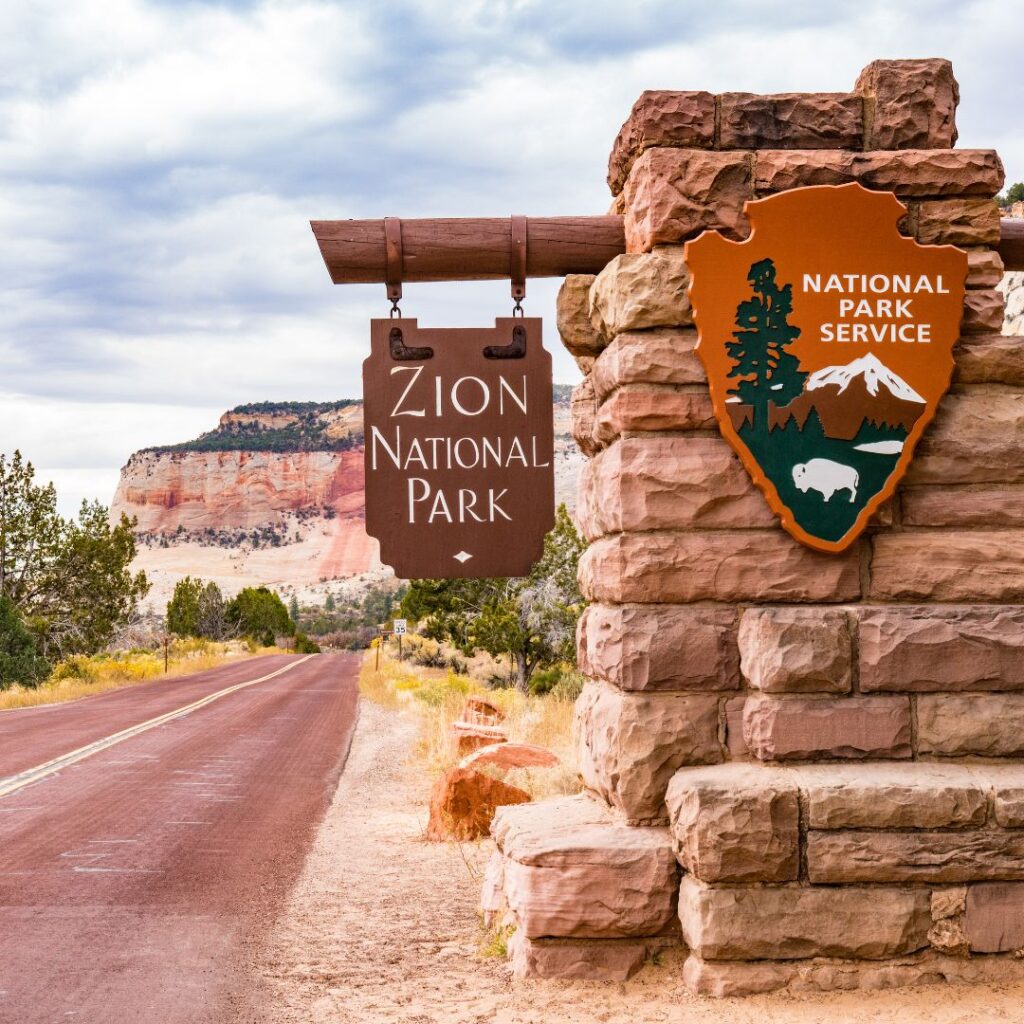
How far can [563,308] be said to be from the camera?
17.2 feet

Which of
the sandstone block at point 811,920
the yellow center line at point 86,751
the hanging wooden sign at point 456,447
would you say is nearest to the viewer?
the sandstone block at point 811,920

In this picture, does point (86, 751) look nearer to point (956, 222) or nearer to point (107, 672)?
point (956, 222)

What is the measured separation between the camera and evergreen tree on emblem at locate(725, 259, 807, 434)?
4633 millimetres

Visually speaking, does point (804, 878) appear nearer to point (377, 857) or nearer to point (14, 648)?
point (377, 857)

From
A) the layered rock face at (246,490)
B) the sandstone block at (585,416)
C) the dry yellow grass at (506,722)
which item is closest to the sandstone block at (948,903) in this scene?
the sandstone block at (585,416)

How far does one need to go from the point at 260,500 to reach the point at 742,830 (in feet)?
565

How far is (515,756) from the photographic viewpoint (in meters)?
9.49

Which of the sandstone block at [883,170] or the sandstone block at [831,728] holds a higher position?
the sandstone block at [883,170]

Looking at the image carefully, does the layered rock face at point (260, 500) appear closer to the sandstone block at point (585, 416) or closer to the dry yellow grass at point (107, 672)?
the dry yellow grass at point (107, 672)

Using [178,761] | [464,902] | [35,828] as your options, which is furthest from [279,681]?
[464,902]

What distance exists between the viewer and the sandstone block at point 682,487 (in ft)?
15.1

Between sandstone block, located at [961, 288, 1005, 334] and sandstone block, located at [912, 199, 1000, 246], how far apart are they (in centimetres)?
22

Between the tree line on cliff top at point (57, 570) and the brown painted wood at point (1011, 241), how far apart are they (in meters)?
29.7

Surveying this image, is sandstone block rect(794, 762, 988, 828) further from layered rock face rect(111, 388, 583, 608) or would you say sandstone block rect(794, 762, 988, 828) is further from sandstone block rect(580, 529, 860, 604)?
layered rock face rect(111, 388, 583, 608)
